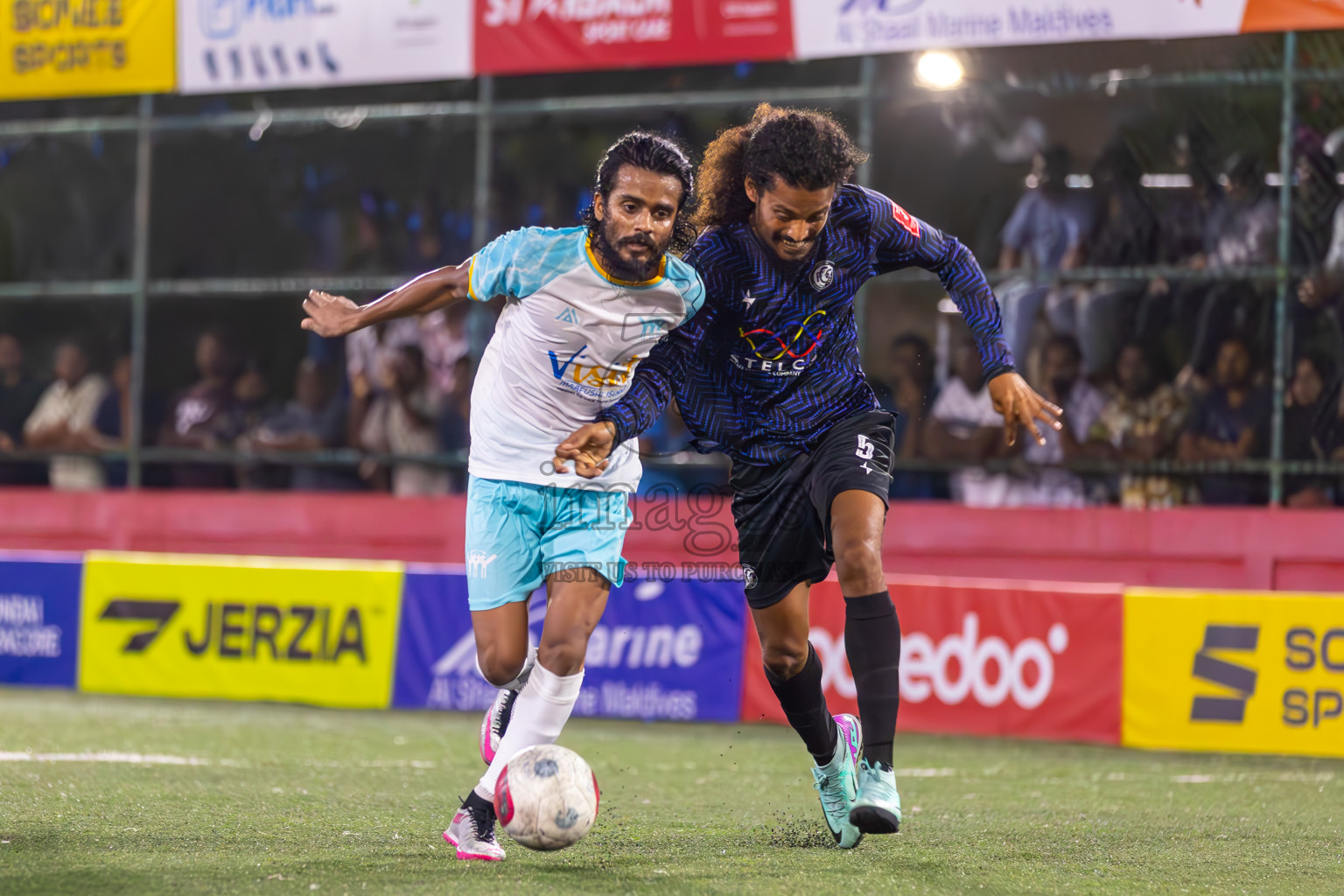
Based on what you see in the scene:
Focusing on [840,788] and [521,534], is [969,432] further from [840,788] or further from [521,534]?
[521,534]

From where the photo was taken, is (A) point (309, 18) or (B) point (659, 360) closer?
(B) point (659, 360)

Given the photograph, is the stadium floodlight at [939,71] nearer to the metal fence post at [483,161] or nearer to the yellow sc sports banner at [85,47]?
the metal fence post at [483,161]

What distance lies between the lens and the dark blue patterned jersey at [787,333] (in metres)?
4.94

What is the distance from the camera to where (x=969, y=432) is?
10875 millimetres

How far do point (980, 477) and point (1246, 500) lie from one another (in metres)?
1.80

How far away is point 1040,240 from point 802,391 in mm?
6197

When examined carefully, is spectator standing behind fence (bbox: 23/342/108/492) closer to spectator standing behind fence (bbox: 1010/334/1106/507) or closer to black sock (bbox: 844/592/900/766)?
spectator standing behind fence (bbox: 1010/334/1106/507)

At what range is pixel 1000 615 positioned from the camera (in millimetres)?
9094

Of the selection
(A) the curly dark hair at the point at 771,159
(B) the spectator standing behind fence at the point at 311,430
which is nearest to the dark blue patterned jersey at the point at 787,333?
(A) the curly dark hair at the point at 771,159

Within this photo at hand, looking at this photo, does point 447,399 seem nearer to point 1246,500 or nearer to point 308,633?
point 308,633

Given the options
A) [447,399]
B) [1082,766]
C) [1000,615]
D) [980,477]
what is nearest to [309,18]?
[447,399]

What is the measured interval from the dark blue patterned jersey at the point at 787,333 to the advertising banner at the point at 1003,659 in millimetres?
4222

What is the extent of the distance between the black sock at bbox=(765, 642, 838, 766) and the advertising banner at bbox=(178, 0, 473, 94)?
7.97 metres

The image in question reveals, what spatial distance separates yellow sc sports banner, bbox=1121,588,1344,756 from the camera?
8.29 m
